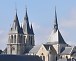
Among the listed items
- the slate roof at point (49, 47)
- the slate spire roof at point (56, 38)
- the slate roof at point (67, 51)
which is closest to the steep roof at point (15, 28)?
the slate spire roof at point (56, 38)

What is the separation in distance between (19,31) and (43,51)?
7.51m

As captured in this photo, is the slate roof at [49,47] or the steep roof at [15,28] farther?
the steep roof at [15,28]

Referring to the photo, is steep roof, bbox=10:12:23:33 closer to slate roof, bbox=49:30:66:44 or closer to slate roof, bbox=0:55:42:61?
slate roof, bbox=49:30:66:44

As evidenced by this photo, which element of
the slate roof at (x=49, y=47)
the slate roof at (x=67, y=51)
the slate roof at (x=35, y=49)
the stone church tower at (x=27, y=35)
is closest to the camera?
the slate roof at (x=49, y=47)

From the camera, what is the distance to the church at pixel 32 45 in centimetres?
9381

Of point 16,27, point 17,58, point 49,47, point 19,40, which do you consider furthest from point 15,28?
point 17,58

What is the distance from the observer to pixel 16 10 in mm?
100438

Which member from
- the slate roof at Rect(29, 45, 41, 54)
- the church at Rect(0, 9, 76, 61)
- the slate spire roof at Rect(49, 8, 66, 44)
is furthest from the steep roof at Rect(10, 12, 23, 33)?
the slate spire roof at Rect(49, 8, 66, 44)

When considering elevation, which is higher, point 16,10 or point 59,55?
point 16,10

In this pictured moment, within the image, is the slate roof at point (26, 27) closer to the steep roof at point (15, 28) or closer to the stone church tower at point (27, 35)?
the stone church tower at point (27, 35)

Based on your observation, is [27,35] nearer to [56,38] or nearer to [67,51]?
[56,38]

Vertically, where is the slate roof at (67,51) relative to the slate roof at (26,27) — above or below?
below

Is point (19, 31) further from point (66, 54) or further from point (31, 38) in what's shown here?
point (66, 54)

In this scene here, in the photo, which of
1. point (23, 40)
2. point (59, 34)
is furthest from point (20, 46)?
point (59, 34)
